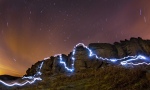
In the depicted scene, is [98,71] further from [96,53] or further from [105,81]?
[96,53]

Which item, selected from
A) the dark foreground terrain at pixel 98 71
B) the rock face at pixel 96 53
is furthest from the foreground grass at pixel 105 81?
the rock face at pixel 96 53

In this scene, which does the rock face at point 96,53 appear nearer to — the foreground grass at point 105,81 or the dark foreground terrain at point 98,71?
the dark foreground terrain at point 98,71

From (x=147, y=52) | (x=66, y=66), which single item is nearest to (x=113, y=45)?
(x=147, y=52)

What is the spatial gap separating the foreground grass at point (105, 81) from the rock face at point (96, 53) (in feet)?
67.4

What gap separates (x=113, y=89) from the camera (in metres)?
24.4

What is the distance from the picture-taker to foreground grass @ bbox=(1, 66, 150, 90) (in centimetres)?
2453

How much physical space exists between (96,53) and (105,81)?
30.5 metres

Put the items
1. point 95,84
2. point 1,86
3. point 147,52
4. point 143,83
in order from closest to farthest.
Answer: point 143,83 → point 95,84 → point 1,86 → point 147,52

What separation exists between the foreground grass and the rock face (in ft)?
67.4

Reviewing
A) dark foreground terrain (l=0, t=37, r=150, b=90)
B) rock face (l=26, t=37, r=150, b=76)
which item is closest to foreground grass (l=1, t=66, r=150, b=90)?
dark foreground terrain (l=0, t=37, r=150, b=90)

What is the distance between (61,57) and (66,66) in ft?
19.2

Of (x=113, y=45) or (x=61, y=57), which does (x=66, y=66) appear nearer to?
(x=61, y=57)

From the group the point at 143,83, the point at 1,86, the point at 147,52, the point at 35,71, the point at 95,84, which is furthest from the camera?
the point at 35,71

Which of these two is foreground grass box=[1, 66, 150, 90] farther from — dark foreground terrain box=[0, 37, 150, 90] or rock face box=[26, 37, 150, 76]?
rock face box=[26, 37, 150, 76]
